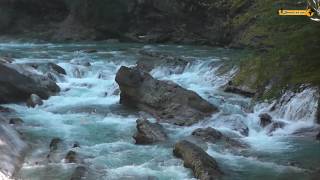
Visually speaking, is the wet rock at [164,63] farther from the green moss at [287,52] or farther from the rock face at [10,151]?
the rock face at [10,151]

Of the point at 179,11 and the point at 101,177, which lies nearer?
the point at 101,177

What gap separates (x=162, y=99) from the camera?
701 inches

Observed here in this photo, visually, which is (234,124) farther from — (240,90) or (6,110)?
(6,110)

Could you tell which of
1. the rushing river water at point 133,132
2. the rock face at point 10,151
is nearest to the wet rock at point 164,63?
the rushing river water at point 133,132

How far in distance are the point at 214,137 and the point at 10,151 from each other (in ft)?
16.7

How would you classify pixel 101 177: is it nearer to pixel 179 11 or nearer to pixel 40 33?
pixel 179 11

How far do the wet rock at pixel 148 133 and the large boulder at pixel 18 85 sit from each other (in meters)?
6.27

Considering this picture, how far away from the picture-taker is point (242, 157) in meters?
12.7

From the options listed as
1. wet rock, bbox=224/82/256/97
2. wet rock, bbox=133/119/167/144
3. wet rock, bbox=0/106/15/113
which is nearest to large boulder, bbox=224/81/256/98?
wet rock, bbox=224/82/256/97

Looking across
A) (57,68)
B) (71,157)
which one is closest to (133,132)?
(71,157)

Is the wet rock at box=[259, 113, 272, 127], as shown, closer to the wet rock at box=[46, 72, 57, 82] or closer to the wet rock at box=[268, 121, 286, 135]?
the wet rock at box=[268, 121, 286, 135]

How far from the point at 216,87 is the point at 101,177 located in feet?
35.3

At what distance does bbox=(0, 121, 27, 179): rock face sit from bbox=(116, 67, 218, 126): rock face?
16.2 feet

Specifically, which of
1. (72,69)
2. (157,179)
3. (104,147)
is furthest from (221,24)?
(157,179)
